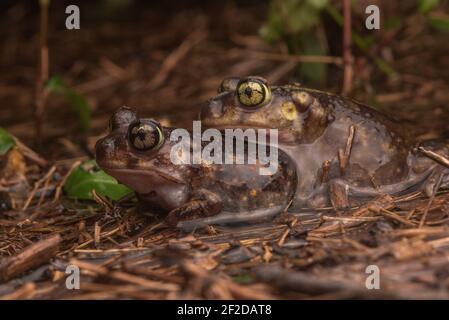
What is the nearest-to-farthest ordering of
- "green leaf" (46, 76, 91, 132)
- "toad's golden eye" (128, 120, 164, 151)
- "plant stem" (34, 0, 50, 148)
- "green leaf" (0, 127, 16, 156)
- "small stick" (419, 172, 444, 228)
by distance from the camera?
"small stick" (419, 172, 444, 228), "toad's golden eye" (128, 120, 164, 151), "green leaf" (0, 127, 16, 156), "green leaf" (46, 76, 91, 132), "plant stem" (34, 0, 50, 148)

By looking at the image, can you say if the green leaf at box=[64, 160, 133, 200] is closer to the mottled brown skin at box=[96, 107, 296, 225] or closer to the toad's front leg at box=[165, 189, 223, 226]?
the mottled brown skin at box=[96, 107, 296, 225]

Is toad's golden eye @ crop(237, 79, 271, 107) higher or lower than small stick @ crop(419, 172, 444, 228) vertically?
higher

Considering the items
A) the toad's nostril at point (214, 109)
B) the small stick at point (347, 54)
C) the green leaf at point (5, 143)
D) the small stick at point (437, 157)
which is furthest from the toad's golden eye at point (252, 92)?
the small stick at point (347, 54)

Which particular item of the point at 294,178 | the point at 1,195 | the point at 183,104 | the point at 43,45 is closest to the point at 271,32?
the point at 183,104

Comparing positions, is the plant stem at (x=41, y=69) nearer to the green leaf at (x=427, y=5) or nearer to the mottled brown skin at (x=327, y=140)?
the mottled brown skin at (x=327, y=140)

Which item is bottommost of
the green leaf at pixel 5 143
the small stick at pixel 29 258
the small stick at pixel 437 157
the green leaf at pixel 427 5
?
the small stick at pixel 29 258

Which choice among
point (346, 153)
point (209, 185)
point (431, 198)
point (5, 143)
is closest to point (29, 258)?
point (209, 185)

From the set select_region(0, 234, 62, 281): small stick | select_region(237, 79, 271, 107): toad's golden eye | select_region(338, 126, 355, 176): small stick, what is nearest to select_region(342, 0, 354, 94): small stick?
select_region(338, 126, 355, 176): small stick

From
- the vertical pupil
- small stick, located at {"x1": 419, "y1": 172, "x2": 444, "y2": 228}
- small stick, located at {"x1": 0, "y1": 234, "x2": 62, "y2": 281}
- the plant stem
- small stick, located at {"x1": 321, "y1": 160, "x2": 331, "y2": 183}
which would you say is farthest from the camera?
the plant stem
